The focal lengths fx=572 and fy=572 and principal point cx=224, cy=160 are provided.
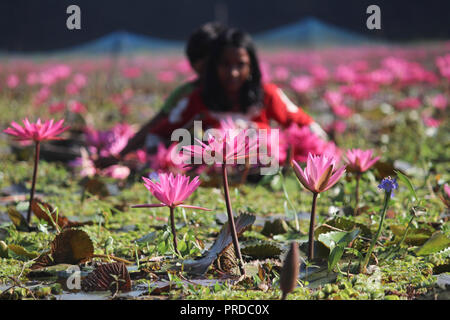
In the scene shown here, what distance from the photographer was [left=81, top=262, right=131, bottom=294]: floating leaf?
1.26 metres

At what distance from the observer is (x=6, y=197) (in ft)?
7.69

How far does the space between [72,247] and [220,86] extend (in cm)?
160

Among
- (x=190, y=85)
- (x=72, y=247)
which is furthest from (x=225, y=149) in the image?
(x=190, y=85)

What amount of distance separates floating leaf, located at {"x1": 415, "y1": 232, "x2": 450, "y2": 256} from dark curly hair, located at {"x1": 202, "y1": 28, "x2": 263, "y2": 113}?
5.05 ft

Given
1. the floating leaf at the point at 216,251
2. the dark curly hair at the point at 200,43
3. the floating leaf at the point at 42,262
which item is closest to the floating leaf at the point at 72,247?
the floating leaf at the point at 42,262

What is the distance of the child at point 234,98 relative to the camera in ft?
8.64

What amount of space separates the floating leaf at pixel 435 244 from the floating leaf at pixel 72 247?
31.1 inches

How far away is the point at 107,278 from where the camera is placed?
127 centimetres

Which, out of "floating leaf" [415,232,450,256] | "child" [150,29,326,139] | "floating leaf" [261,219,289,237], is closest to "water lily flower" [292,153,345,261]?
"floating leaf" [415,232,450,256]

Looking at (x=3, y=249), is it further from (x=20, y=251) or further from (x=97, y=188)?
Answer: (x=97, y=188)

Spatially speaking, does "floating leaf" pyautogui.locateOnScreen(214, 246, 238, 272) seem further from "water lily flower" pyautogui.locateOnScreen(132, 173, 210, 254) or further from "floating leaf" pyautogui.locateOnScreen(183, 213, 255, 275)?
"water lily flower" pyautogui.locateOnScreen(132, 173, 210, 254)

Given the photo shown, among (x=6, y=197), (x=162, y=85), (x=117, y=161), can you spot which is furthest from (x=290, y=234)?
(x=162, y=85)

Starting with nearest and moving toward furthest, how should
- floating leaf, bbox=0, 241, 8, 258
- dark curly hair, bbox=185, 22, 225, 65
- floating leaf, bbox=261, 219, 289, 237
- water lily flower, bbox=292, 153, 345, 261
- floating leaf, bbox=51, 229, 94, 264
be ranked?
water lily flower, bbox=292, 153, 345, 261 → floating leaf, bbox=51, 229, 94, 264 → floating leaf, bbox=0, 241, 8, 258 → floating leaf, bbox=261, 219, 289, 237 → dark curly hair, bbox=185, 22, 225, 65
